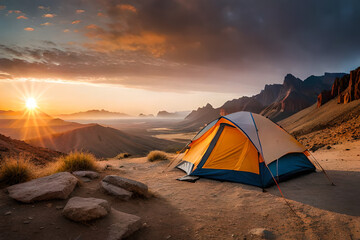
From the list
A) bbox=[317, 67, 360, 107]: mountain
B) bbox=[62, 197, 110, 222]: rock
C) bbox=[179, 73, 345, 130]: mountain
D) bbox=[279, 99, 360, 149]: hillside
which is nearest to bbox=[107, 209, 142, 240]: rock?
bbox=[62, 197, 110, 222]: rock

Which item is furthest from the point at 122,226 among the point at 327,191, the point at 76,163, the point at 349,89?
the point at 349,89

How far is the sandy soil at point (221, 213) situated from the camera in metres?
3.34

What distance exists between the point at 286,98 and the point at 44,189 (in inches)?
4924

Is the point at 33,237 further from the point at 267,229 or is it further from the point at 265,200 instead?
the point at 265,200

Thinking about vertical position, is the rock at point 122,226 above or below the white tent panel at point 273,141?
below

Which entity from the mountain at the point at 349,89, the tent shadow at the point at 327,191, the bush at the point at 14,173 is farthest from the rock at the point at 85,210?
the mountain at the point at 349,89

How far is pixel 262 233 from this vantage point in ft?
11.8

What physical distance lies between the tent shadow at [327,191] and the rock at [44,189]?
6018mm

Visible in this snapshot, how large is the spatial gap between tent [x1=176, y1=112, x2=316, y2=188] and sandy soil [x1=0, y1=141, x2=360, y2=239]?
544 mm

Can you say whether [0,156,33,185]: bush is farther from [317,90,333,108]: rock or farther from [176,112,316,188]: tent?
[317,90,333,108]: rock

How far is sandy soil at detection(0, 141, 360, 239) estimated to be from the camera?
3340 millimetres

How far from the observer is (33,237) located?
298 centimetres

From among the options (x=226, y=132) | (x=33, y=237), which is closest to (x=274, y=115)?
(x=226, y=132)

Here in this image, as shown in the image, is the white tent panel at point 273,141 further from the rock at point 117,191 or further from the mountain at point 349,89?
the mountain at point 349,89
